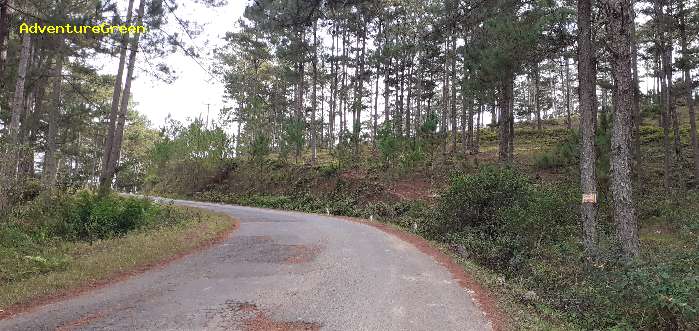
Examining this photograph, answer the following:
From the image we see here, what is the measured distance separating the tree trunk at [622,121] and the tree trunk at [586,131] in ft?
3.08

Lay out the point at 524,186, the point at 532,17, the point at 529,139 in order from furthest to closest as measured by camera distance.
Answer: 1. the point at 529,139
2. the point at 532,17
3. the point at 524,186

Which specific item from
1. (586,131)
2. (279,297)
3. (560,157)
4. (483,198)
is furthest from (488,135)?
(279,297)

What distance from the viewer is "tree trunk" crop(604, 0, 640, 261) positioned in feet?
27.5

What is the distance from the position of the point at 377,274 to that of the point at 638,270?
451 centimetres

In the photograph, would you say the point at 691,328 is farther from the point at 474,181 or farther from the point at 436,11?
the point at 436,11

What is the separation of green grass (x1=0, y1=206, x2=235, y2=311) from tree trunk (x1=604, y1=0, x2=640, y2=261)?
9813mm

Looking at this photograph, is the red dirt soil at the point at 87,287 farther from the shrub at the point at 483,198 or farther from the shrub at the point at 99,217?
the shrub at the point at 483,198

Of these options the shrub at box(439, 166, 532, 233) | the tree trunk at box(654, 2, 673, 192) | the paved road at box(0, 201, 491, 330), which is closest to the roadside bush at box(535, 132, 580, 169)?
the tree trunk at box(654, 2, 673, 192)

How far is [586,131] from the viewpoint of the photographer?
10.4m

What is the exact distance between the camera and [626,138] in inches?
338

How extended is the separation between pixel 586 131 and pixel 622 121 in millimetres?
1827

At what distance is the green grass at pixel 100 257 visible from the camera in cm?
709

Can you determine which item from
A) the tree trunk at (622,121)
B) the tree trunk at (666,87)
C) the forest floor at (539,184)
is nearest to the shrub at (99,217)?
the forest floor at (539,184)

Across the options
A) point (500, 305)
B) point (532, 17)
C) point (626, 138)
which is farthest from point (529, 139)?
point (500, 305)
